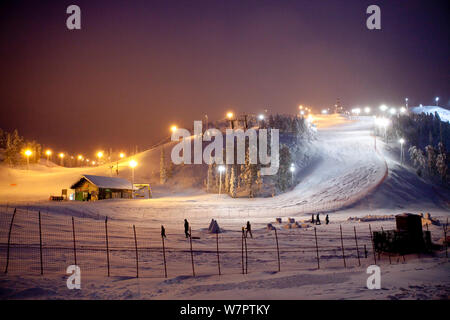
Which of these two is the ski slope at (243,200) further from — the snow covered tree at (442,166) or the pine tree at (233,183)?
the snow covered tree at (442,166)

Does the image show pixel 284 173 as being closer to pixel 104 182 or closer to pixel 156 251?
pixel 104 182

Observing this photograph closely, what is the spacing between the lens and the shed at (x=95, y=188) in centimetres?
5291

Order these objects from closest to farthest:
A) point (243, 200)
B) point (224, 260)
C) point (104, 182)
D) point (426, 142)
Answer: point (224, 260) < point (104, 182) < point (243, 200) < point (426, 142)

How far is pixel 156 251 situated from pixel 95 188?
1544 inches

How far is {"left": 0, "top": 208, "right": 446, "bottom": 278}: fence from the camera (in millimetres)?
14641

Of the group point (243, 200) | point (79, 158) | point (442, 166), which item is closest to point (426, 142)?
point (442, 166)

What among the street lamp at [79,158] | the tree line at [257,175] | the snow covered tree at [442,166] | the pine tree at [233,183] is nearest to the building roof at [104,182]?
the tree line at [257,175]

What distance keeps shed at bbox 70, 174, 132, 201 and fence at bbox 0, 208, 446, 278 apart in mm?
25840


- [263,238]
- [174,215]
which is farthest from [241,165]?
[263,238]

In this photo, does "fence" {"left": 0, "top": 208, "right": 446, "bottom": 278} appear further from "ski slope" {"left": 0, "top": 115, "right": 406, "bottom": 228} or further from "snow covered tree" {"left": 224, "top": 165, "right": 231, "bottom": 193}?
"snow covered tree" {"left": 224, "top": 165, "right": 231, "bottom": 193}

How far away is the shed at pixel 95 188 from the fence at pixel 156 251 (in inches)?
1017

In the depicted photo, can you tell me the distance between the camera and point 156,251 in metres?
19.0
